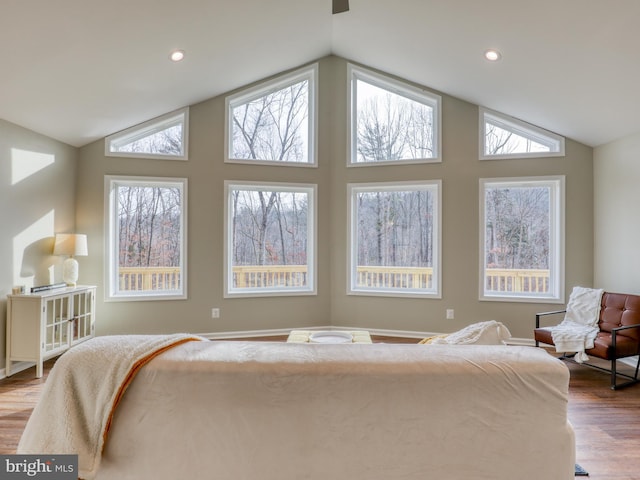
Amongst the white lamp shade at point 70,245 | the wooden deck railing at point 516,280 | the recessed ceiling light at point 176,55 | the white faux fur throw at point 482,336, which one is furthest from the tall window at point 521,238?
the white lamp shade at point 70,245

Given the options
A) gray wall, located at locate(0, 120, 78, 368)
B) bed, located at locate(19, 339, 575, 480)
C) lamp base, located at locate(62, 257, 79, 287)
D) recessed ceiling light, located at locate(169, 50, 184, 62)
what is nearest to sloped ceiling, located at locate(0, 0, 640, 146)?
recessed ceiling light, located at locate(169, 50, 184, 62)

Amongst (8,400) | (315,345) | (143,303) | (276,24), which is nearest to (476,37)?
(276,24)

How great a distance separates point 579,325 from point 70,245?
222 inches

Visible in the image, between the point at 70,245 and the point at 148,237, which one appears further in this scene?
the point at 148,237

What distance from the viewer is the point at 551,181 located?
481 cm

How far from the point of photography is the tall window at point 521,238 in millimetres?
4832

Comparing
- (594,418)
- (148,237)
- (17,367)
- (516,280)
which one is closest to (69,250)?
(148,237)

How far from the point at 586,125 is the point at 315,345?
433cm

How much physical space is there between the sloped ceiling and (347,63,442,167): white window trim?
213 mm

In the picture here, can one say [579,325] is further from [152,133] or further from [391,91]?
[152,133]

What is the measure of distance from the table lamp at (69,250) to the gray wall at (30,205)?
0.14 metres

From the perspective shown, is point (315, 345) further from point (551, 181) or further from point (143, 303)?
point (551, 181)

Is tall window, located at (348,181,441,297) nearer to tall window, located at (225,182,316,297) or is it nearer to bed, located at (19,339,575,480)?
tall window, located at (225,182,316,297)

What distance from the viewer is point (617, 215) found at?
14.2 feet
